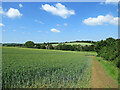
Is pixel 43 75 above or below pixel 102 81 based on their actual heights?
above

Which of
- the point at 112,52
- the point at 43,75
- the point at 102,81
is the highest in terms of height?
the point at 112,52

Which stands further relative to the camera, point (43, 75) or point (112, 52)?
point (112, 52)

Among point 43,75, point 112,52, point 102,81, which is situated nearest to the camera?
point 102,81

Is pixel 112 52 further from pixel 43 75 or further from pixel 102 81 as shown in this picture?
pixel 43 75

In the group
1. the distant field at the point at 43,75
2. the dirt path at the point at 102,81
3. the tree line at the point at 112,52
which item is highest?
the tree line at the point at 112,52

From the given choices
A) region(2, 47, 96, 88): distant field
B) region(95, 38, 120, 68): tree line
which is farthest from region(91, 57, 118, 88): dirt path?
region(95, 38, 120, 68): tree line

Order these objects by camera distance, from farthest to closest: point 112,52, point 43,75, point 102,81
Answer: point 112,52 < point 43,75 < point 102,81

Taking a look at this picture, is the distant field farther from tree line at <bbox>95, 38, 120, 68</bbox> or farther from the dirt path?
tree line at <bbox>95, 38, 120, 68</bbox>

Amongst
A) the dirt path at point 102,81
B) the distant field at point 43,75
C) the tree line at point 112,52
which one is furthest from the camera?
the tree line at point 112,52

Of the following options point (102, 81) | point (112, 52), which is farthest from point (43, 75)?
point (112, 52)

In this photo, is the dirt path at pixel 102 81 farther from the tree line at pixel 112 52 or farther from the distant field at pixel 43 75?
the tree line at pixel 112 52

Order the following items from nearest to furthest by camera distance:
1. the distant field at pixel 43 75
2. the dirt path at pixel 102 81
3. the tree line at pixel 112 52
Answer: the distant field at pixel 43 75 → the dirt path at pixel 102 81 → the tree line at pixel 112 52

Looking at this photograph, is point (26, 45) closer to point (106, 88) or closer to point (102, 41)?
point (102, 41)

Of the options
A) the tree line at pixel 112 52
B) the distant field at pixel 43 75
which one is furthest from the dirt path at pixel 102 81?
the tree line at pixel 112 52
